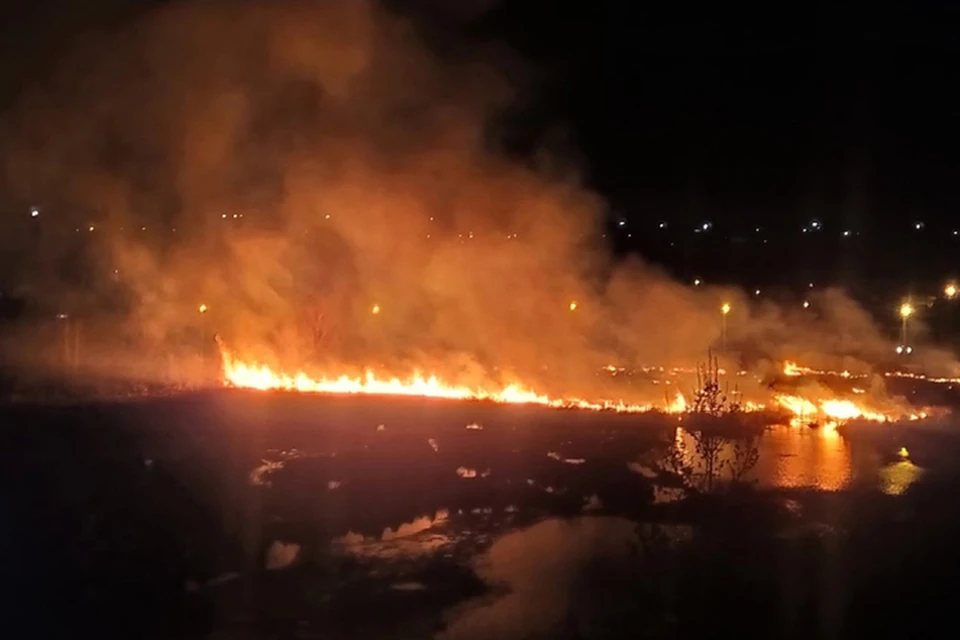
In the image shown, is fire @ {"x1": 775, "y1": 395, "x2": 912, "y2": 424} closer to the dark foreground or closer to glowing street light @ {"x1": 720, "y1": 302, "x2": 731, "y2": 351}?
the dark foreground

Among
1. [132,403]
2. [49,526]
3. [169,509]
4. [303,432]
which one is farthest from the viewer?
[132,403]

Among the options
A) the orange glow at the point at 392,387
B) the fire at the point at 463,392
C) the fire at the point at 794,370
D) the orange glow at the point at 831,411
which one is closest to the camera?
the orange glow at the point at 831,411

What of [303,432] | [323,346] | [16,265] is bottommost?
[303,432]

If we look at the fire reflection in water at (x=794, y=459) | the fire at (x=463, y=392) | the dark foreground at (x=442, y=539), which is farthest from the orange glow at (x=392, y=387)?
the dark foreground at (x=442, y=539)

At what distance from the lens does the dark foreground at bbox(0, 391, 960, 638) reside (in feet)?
26.1

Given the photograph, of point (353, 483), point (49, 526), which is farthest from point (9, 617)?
point (353, 483)

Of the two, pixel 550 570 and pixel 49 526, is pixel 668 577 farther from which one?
pixel 49 526

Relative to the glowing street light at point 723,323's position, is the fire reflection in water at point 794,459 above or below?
below

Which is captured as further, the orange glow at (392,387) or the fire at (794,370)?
the fire at (794,370)

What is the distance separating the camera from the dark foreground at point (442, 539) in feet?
26.1

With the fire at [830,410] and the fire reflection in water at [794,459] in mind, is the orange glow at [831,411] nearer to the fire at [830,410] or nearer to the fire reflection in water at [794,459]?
the fire at [830,410]

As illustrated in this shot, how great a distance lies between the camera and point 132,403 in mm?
19094

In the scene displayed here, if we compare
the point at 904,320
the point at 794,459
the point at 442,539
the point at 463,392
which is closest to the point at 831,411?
the point at 794,459

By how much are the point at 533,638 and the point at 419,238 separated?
1734 centimetres
